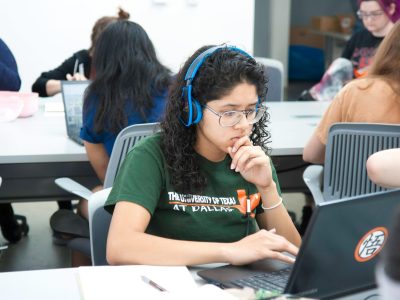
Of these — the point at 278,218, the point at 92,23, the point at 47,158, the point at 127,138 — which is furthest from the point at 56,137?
the point at 92,23

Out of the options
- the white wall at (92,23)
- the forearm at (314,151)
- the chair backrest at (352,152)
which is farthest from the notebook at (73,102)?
the white wall at (92,23)

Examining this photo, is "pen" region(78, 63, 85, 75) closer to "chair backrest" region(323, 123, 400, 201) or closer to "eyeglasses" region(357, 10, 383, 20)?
"eyeglasses" region(357, 10, 383, 20)

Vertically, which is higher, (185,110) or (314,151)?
(185,110)

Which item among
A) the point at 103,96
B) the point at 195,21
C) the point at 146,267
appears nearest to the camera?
the point at 146,267

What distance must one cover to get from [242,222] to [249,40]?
4.39 metres

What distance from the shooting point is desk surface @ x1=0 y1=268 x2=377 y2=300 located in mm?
1527

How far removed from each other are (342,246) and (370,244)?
0.23 ft

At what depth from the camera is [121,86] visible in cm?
276

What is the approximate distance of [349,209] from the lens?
129 cm

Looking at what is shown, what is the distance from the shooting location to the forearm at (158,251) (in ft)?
5.31

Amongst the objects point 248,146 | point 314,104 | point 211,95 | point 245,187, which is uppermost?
point 211,95

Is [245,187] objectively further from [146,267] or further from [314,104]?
[314,104]

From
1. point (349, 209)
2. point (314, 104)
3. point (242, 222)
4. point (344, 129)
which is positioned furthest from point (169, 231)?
point (314, 104)

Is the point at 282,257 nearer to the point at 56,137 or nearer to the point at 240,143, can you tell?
the point at 240,143
